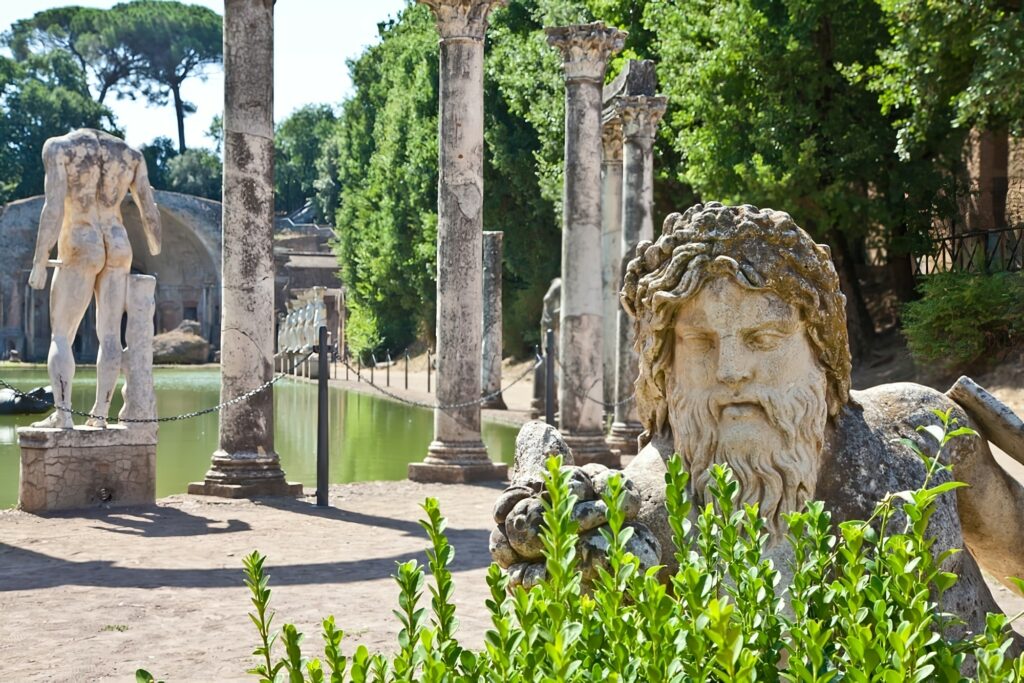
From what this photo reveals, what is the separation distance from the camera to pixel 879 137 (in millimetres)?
22875

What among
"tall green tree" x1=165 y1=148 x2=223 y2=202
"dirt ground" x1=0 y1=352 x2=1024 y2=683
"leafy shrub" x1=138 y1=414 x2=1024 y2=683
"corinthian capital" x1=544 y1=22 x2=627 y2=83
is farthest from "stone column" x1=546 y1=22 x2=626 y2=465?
"tall green tree" x1=165 y1=148 x2=223 y2=202

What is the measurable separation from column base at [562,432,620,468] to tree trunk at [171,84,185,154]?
6678 cm

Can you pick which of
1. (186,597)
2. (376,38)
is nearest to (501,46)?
(376,38)

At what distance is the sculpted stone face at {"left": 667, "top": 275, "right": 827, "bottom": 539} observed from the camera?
136 inches

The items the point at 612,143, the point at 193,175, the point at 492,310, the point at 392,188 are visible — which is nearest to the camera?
the point at 612,143

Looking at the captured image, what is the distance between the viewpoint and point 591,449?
1501cm

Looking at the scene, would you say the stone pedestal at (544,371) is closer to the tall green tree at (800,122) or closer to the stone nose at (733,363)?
the tall green tree at (800,122)

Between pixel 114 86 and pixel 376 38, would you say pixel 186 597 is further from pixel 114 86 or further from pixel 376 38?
pixel 114 86

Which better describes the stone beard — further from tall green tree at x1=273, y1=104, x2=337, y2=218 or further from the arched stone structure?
tall green tree at x1=273, y1=104, x2=337, y2=218

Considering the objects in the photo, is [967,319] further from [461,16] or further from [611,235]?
[461,16]

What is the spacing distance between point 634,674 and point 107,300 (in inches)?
389

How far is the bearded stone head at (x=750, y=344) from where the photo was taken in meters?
3.45

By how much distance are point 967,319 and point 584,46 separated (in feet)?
28.8

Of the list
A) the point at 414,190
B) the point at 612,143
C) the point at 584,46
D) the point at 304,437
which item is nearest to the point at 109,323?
the point at 584,46
